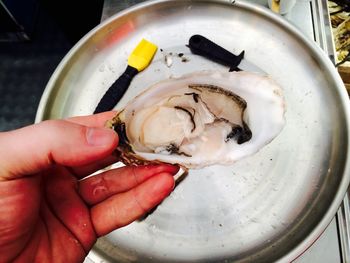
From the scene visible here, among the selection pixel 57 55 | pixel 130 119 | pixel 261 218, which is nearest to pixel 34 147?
pixel 130 119

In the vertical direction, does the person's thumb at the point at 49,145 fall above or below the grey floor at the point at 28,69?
above

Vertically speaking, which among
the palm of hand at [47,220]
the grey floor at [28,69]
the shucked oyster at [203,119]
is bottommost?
the grey floor at [28,69]

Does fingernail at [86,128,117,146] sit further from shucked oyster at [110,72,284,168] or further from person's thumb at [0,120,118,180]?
shucked oyster at [110,72,284,168]

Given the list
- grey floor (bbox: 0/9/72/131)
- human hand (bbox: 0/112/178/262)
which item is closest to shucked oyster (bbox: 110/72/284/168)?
human hand (bbox: 0/112/178/262)

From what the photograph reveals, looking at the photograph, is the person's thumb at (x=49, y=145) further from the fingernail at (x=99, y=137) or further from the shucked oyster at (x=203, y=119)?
the shucked oyster at (x=203, y=119)

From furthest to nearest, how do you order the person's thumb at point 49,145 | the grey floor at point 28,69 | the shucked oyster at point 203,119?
the grey floor at point 28,69 → the shucked oyster at point 203,119 → the person's thumb at point 49,145

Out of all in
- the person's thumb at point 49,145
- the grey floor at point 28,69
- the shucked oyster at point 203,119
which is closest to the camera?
the person's thumb at point 49,145

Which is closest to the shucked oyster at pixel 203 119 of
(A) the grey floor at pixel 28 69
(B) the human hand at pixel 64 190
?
(B) the human hand at pixel 64 190
